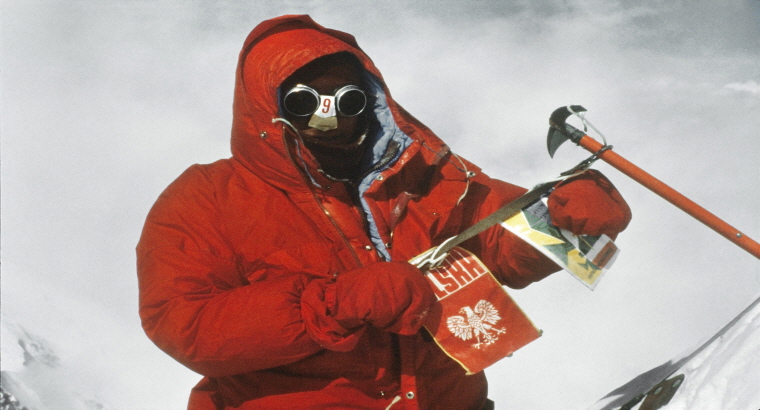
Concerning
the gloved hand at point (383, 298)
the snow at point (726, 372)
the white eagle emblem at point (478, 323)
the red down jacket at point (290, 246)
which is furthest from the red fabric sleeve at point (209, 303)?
the snow at point (726, 372)

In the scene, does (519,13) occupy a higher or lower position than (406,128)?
higher

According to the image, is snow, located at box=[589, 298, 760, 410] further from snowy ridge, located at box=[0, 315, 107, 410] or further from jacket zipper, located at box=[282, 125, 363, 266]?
snowy ridge, located at box=[0, 315, 107, 410]

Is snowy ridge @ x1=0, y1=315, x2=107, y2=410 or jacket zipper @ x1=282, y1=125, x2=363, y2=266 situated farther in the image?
snowy ridge @ x1=0, y1=315, x2=107, y2=410

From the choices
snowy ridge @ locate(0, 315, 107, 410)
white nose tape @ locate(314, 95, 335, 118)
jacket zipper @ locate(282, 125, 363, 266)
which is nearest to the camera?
jacket zipper @ locate(282, 125, 363, 266)

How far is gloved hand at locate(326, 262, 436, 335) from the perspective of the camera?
1.57 meters

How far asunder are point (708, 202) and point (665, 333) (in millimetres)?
837

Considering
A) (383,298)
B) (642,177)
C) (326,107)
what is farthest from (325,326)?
(642,177)

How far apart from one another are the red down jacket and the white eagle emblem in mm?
116

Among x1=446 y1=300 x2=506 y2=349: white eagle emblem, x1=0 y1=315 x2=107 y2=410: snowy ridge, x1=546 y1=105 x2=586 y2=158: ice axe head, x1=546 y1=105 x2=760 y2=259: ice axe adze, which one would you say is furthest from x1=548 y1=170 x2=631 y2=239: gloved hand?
x1=0 y1=315 x2=107 y2=410: snowy ridge

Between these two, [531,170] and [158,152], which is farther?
[158,152]

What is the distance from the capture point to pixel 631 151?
13.5 ft

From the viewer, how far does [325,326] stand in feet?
5.30

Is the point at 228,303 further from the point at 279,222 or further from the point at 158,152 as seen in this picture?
the point at 158,152

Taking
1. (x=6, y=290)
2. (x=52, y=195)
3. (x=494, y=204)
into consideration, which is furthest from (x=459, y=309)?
(x=52, y=195)
